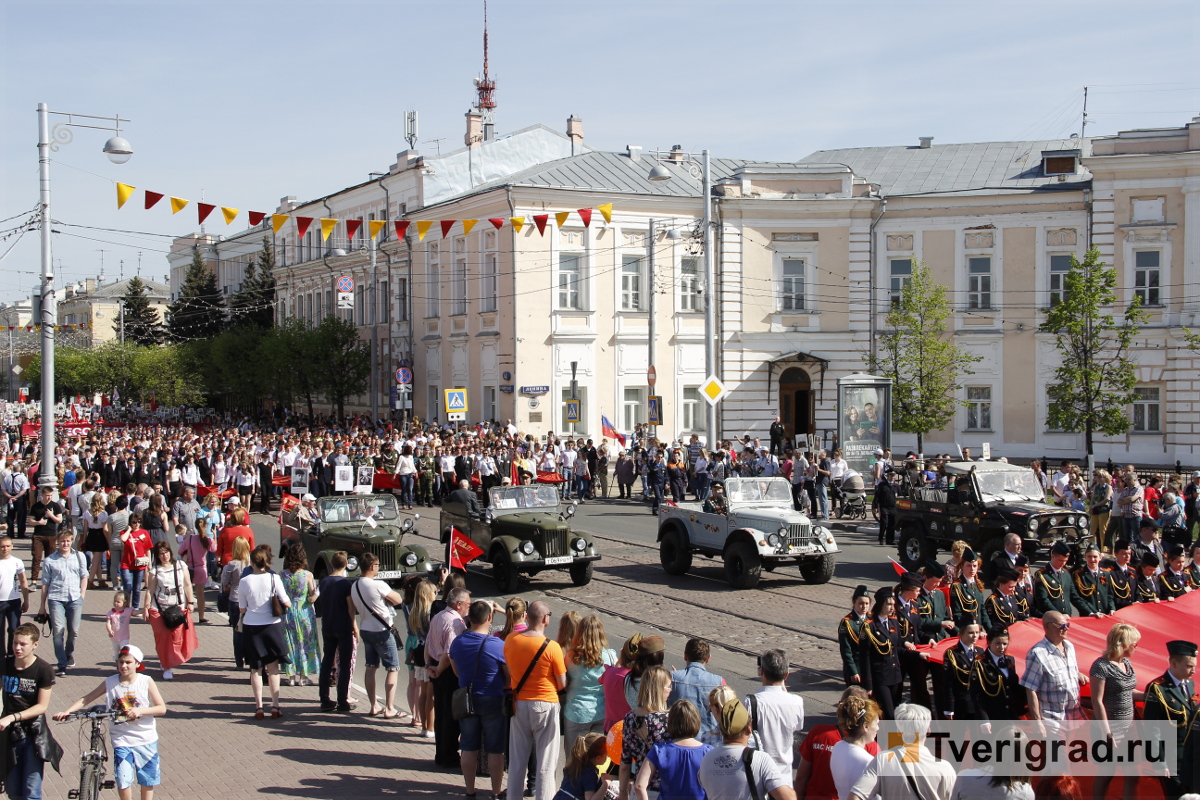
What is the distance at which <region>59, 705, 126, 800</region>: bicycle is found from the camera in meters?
7.88

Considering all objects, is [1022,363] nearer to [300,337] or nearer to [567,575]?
[567,575]

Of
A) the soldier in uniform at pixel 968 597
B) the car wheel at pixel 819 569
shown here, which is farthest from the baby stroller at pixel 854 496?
the soldier in uniform at pixel 968 597

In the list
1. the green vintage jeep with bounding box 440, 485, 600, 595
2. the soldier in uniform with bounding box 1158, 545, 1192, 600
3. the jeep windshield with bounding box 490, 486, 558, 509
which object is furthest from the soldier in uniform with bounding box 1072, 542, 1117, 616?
the jeep windshield with bounding box 490, 486, 558, 509

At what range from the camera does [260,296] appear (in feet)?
229

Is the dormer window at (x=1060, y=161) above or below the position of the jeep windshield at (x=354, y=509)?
above

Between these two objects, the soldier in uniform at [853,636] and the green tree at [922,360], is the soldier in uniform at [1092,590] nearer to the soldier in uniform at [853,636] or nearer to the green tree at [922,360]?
the soldier in uniform at [853,636]

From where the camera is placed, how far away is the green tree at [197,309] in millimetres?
80125

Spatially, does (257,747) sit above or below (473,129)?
below

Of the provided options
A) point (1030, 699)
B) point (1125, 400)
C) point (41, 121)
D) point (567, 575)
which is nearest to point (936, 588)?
point (1030, 699)

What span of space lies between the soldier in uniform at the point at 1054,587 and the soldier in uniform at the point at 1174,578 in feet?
4.71

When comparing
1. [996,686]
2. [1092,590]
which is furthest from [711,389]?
[996,686]

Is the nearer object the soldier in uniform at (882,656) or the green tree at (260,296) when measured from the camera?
the soldier in uniform at (882,656)

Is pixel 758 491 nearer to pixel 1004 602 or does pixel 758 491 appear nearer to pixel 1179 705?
pixel 1004 602

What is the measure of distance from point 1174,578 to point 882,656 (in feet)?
16.9
